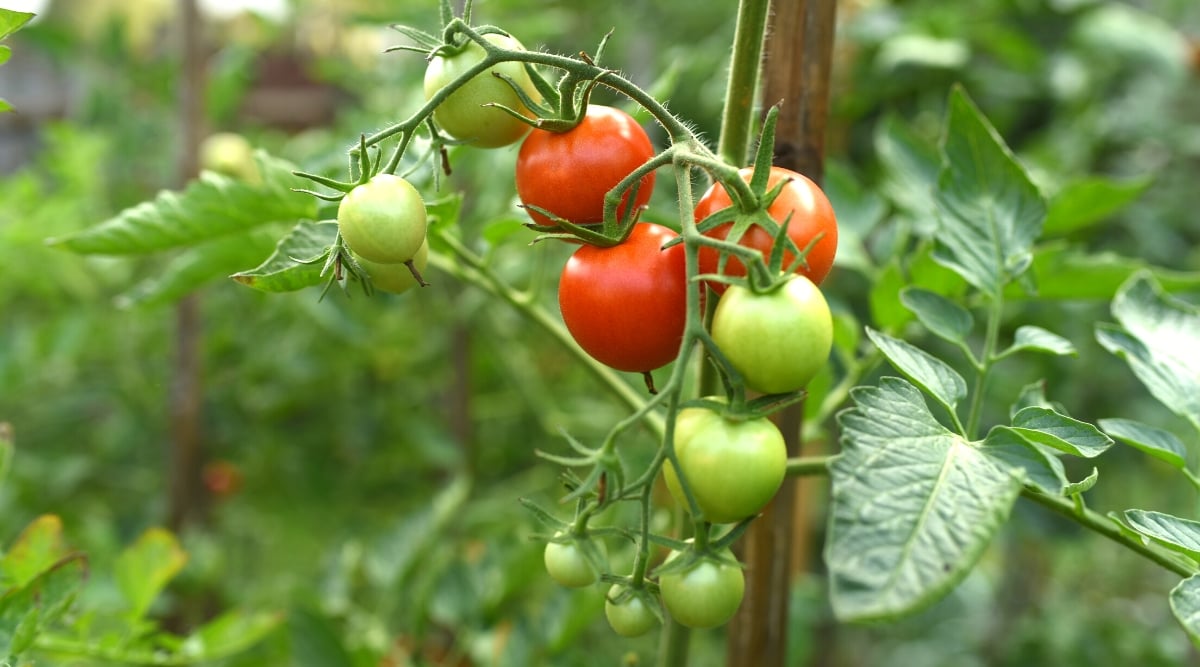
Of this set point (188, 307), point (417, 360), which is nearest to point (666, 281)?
point (188, 307)

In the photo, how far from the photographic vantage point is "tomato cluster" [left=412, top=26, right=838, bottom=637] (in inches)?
15.5

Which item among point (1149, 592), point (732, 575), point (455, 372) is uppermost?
point (732, 575)

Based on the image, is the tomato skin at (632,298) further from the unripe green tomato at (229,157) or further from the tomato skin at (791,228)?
the unripe green tomato at (229,157)

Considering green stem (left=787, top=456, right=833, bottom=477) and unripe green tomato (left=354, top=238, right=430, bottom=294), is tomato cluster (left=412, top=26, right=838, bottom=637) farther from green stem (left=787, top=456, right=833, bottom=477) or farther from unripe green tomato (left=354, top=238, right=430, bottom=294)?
green stem (left=787, top=456, right=833, bottom=477)

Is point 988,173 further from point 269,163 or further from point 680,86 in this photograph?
point 680,86

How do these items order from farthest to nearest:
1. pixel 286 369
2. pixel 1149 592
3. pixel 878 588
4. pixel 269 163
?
pixel 1149 592
pixel 286 369
pixel 269 163
pixel 878 588

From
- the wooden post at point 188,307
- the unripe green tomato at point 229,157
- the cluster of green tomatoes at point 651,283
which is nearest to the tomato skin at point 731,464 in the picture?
the cluster of green tomatoes at point 651,283

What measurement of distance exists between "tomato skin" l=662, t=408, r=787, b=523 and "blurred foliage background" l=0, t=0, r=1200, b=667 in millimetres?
556

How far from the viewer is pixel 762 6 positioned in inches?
18.9

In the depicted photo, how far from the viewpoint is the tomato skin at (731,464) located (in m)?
0.39

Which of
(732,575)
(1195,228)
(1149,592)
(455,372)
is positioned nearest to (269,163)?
(732,575)

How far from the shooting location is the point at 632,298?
1.46 feet

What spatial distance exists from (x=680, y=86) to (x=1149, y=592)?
2.16m

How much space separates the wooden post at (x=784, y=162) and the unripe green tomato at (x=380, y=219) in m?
0.29
